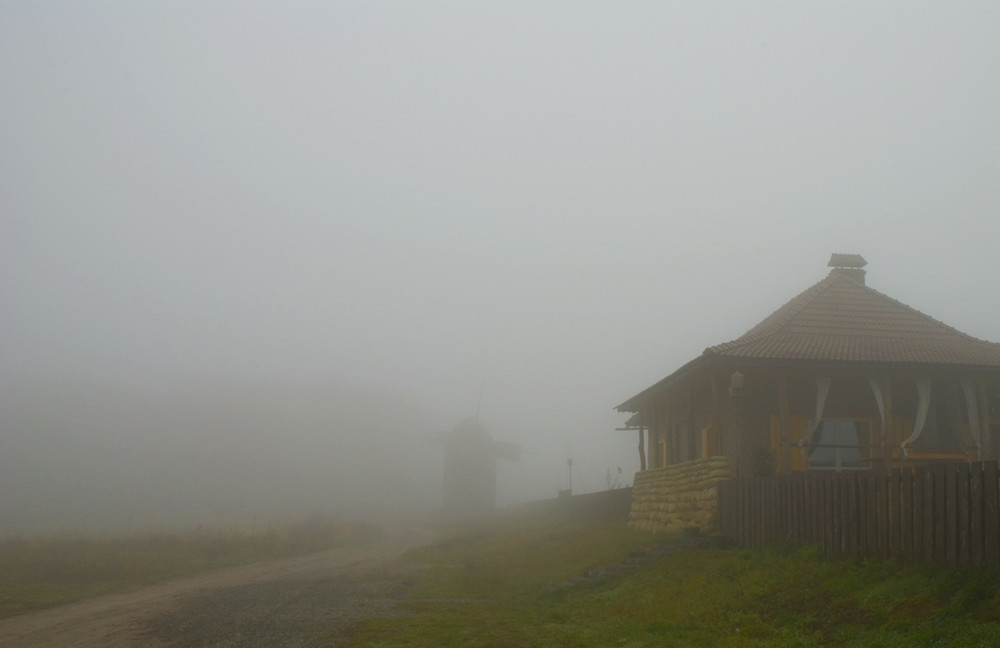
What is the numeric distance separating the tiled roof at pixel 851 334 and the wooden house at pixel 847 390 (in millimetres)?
34

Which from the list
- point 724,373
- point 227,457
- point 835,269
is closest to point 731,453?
point 724,373

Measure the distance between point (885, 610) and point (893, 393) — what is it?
46.1 ft

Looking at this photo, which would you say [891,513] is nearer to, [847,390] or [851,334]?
[847,390]

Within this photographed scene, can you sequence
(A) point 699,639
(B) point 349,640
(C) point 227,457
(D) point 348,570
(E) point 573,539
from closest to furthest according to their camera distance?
1. (A) point 699,639
2. (B) point 349,640
3. (D) point 348,570
4. (E) point 573,539
5. (C) point 227,457

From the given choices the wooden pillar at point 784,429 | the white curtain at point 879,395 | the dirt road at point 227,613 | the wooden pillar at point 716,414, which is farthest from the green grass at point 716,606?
the white curtain at point 879,395

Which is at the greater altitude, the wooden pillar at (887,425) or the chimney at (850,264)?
the chimney at (850,264)

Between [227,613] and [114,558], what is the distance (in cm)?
1118

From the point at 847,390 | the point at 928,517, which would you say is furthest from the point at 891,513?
the point at 847,390

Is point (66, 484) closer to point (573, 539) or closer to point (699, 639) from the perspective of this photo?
point (573, 539)

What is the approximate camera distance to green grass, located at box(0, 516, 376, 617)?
19906 mm

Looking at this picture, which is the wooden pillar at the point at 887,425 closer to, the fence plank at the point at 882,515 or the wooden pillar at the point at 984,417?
the wooden pillar at the point at 984,417

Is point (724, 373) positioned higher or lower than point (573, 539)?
higher

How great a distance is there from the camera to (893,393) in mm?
22359

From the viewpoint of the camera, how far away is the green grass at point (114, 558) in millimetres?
19906
